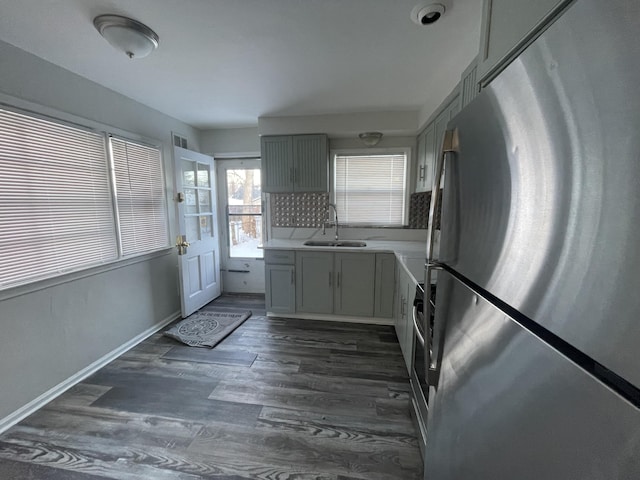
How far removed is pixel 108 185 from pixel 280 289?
6.30ft

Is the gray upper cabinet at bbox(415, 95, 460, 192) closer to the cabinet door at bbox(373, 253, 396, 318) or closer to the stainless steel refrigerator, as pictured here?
the cabinet door at bbox(373, 253, 396, 318)

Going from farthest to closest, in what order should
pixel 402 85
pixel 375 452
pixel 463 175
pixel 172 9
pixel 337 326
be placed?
pixel 337 326, pixel 402 85, pixel 375 452, pixel 172 9, pixel 463 175

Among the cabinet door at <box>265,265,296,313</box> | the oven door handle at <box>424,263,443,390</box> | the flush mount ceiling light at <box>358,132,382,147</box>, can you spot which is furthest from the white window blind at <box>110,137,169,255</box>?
the oven door handle at <box>424,263,443,390</box>

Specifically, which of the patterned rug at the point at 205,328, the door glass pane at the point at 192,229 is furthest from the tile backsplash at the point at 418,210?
the door glass pane at the point at 192,229

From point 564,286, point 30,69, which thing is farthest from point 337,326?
point 30,69

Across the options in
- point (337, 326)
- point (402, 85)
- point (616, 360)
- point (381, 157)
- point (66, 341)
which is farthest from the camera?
point (381, 157)

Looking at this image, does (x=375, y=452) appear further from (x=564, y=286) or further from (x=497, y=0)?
(x=497, y=0)

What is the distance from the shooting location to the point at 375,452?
1.50 meters

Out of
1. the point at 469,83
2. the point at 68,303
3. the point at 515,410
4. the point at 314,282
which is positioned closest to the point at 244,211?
the point at 314,282

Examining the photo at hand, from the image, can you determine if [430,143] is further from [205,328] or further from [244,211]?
[205,328]

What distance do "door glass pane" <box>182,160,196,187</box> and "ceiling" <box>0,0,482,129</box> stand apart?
68 centimetres

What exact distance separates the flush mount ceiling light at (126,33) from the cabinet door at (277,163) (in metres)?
1.65

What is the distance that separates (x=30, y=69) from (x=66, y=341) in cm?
192

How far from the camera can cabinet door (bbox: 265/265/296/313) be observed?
310 cm
